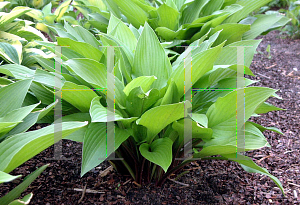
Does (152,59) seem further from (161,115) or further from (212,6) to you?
(212,6)

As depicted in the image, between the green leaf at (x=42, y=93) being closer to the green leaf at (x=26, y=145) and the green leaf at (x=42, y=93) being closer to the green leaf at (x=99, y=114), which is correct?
the green leaf at (x=99, y=114)

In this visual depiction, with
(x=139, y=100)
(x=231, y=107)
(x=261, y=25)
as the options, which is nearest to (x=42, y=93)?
(x=139, y=100)

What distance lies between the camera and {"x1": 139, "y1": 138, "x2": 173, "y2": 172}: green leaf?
3.93 ft

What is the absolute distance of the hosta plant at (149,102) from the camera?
45.4 inches

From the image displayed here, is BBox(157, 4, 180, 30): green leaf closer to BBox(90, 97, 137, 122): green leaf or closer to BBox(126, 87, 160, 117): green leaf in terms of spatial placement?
BBox(126, 87, 160, 117): green leaf

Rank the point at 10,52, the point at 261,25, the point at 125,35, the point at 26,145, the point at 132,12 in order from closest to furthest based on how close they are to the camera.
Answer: the point at 26,145 → the point at 125,35 → the point at 10,52 → the point at 132,12 → the point at 261,25

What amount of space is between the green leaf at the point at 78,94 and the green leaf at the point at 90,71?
0.04m

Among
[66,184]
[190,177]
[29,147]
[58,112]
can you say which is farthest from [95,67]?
[190,177]

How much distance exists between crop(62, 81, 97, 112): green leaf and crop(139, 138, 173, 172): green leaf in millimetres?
325

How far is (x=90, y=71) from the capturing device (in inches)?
46.3

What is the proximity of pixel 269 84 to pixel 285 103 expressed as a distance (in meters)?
0.39

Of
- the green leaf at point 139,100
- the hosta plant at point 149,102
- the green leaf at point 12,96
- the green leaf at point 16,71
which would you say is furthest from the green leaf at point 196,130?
the green leaf at point 16,71

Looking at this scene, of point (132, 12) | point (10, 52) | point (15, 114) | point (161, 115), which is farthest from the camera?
point (132, 12)

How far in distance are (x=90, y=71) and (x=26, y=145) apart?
48 cm
